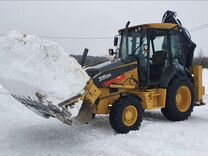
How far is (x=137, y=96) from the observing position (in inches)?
413

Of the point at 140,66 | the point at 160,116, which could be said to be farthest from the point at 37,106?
the point at 160,116

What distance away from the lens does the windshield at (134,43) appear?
35.4ft

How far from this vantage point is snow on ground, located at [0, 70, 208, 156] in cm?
803

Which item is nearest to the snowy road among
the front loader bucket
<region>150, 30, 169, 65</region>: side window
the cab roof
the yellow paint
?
the front loader bucket

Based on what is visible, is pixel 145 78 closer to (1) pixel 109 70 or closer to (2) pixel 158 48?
(2) pixel 158 48

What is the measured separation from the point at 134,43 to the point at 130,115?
7.01ft

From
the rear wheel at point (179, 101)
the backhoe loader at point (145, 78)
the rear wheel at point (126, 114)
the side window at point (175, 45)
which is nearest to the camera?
the rear wheel at point (126, 114)

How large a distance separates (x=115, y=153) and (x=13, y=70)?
2.38 metres

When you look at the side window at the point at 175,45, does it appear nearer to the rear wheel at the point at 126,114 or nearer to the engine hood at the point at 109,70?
the engine hood at the point at 109,70

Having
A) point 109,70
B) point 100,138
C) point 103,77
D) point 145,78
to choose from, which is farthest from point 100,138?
point 145,78

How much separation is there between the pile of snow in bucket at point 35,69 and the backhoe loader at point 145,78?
0.80 m

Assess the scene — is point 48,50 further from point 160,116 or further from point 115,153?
point 160,116

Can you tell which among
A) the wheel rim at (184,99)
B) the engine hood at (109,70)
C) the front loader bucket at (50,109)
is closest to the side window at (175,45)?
the wheel rim at (184,99)

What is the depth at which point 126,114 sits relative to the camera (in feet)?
31.7
